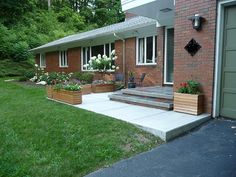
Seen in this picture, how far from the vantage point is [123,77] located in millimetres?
11906

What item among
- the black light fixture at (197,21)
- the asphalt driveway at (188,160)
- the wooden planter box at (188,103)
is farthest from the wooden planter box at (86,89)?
the asphalt driveway at (188,160)

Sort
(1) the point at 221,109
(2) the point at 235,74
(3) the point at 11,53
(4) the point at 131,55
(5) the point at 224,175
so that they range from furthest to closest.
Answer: (3) the point at 11,53, (4) the point at 131,55, (1) the point at 221,109, (2) the point at 235,74, (5) the point at 224,175

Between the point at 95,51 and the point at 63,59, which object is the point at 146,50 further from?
the point at 63,59

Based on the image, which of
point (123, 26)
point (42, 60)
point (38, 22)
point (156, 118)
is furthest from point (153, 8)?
point (38, 22)

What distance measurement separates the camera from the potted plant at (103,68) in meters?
→ 10.7

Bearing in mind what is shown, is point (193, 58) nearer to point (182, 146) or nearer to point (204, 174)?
point (182, 146)

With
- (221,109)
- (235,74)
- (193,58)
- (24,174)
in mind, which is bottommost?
(24,174)

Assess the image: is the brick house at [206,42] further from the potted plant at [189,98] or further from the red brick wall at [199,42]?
the potted plant at [189,98]

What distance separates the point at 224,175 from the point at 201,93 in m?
2.83

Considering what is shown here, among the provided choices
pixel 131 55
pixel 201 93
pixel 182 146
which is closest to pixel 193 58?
pixel 201 93

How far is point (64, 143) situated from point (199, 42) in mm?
3696

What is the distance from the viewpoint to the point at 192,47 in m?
5.92

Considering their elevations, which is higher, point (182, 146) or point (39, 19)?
point (39, 19)

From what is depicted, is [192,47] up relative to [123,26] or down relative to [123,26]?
down
